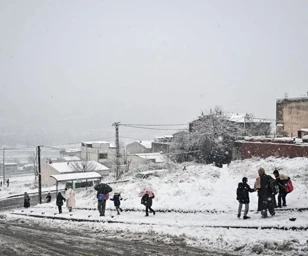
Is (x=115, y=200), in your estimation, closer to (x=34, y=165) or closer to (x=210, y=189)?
(x=210, y=189)

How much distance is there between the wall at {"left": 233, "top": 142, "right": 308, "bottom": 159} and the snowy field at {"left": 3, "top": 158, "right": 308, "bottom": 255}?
1350mm

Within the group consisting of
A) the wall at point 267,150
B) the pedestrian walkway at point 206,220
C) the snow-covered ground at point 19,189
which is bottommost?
the snow-covered ground at point 19,189

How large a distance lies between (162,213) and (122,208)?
11.1 ft

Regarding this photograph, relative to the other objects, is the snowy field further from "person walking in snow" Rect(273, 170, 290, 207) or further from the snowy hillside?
"person walking in snow" Rect(273, 170, 290, 207)

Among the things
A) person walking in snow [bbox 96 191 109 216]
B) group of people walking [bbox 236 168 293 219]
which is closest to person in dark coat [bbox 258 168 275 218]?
group of people walking [bbox 236 168 293 219]

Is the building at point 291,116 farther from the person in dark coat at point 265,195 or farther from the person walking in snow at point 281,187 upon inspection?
the person in dark coat at point 265,195

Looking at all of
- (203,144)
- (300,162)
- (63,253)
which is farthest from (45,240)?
(203,144)

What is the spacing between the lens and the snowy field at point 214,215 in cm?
1026

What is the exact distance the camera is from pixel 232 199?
17547 mm

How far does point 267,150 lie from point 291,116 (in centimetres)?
2093

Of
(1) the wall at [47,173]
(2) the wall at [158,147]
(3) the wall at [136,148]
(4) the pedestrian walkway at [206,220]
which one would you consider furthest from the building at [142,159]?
(4) the pedestrian walkway at [206,220]

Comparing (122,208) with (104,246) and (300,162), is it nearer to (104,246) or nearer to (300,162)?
(104,246)

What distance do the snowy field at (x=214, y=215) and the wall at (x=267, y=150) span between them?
1350 millimetres

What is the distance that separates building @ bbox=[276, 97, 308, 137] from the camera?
45.9m
